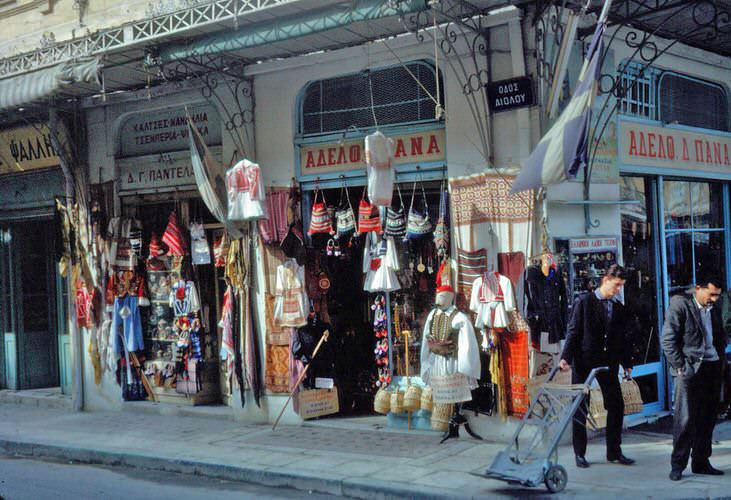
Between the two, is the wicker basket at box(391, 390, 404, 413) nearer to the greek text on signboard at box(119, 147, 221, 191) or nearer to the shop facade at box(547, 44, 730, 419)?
the shop facade at box(547, 44, 730, 419)

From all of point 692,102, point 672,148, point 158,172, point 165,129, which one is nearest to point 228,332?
point 158,172

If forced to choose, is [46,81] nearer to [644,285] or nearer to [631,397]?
[644,285]

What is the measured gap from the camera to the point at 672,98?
10.6 meters

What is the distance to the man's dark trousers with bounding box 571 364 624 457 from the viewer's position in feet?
25.2

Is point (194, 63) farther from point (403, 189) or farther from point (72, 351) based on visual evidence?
point (72, 351)

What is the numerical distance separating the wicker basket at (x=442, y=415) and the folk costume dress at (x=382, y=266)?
1.45 metres

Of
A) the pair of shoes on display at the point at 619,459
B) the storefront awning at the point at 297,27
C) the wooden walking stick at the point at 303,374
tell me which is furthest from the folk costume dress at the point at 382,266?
the pair of shoes on display at the point at 619,459

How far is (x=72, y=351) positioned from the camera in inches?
507

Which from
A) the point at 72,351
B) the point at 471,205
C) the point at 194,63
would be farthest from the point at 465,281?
the point at 72,351

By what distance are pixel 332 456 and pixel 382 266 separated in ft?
7.41

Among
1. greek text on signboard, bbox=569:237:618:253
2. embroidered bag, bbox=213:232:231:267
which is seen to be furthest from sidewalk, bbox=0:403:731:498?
embroidered bag, bbox=213:232:231:267

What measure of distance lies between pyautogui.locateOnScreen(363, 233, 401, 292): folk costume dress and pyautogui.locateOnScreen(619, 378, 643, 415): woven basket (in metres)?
2.68

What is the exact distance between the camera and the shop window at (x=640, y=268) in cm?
980

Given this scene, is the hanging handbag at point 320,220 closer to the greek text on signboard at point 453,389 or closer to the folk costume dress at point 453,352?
the folk costume dress at point 453,352
